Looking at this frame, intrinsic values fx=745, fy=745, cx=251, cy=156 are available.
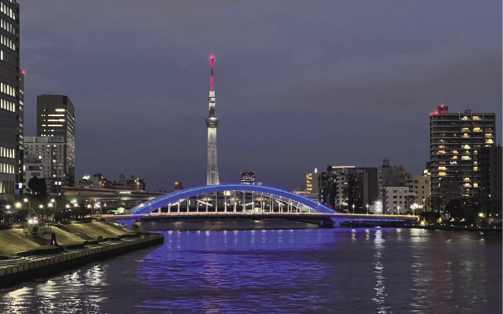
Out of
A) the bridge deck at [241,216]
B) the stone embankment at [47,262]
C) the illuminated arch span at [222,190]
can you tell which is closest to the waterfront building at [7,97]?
the stone embankment at [47,262]

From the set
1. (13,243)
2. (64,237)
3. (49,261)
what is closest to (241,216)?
(64,237)

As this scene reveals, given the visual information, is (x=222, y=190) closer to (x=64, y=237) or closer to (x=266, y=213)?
(x=266, y=213)

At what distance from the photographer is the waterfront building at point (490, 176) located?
162 meters

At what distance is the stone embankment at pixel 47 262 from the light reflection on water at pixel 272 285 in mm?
1426

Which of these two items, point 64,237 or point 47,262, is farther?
point 64,237

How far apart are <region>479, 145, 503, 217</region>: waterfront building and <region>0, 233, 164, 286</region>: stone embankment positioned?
4089 inches

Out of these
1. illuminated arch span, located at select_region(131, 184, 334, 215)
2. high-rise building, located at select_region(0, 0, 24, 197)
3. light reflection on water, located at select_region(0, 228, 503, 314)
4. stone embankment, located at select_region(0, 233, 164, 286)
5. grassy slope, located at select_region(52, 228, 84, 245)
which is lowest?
light reflection on water, located at select_region(0, 228, 503, 314)

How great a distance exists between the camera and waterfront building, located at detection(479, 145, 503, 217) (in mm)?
161875

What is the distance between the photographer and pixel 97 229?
9812 cm

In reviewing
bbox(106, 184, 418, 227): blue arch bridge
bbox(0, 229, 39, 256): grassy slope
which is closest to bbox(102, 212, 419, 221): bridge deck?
bbox(106, 184, 418, 227): blue arch bridge

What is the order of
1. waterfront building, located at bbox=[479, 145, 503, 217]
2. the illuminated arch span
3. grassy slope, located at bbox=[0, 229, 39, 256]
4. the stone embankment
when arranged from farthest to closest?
the illuminated arch span
waterfront building, located at bbox=[479, 145, 503, 217]
grassy slope, located at bbox=[0, 229, 39, 256]
the stone embankment

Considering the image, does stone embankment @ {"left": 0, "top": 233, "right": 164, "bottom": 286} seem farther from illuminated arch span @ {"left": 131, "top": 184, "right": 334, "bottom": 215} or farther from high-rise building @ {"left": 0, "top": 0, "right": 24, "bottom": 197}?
illuminated arch span @ {"left": 131, "top": 184, "right": 334, "bottom": 215}

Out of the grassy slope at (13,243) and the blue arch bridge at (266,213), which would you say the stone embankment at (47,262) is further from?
the blue arch bridge at (266,213)

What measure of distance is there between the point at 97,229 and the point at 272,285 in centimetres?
5328
